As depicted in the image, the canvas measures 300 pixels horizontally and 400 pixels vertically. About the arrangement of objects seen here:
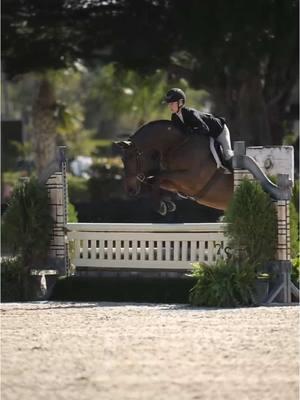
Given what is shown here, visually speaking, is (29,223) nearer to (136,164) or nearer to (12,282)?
(12,282)

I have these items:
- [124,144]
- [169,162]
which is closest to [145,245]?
[169,162]

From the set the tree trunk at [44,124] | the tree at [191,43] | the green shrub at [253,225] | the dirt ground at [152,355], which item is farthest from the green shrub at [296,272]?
the tree trunk at [44,124]

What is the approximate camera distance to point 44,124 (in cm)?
3130

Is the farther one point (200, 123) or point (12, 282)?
point (12, 282)

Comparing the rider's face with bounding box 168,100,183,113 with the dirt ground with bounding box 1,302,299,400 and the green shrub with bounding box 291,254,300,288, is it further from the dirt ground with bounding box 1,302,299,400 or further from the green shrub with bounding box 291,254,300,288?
the dirt ground with bounding box 1,302,299,400

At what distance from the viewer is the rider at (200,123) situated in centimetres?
1106

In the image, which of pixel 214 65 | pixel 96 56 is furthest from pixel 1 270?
pixel 96 56

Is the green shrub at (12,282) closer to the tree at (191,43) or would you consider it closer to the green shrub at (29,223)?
the green shrub at (29,223)

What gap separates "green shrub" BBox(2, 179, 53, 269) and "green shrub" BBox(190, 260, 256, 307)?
2.36 m

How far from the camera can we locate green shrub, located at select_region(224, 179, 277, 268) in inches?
390

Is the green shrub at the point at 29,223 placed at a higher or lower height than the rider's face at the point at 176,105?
lower

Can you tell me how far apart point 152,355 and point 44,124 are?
25672mm

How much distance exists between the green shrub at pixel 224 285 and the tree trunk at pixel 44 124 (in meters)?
21.8

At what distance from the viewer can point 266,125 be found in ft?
78.2
